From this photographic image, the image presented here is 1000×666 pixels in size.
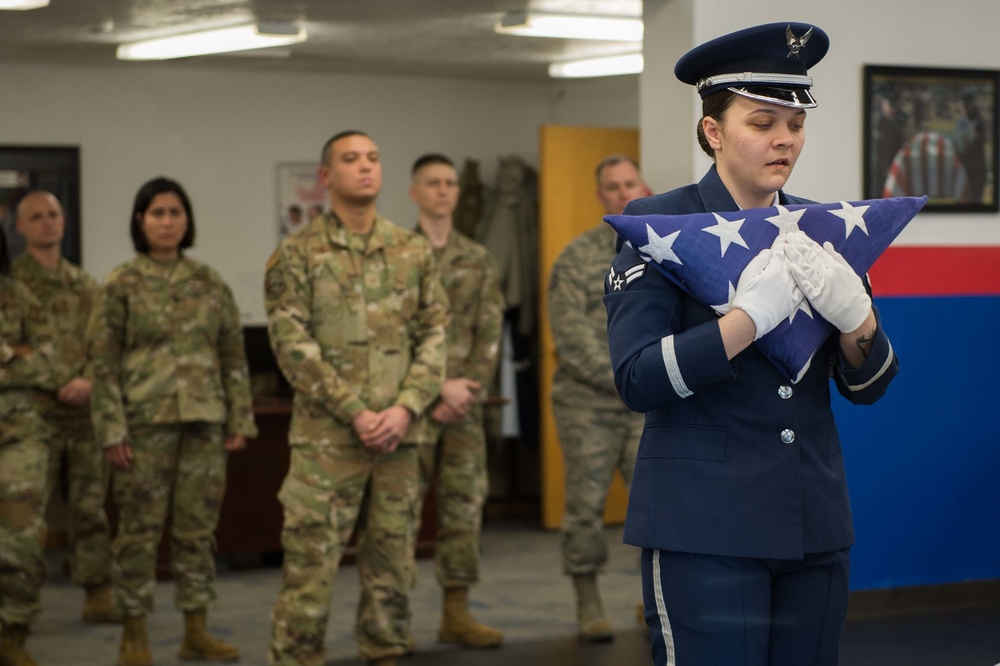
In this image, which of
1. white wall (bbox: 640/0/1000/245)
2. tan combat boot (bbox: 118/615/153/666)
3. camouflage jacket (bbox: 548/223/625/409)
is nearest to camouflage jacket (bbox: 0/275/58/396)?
tan combat boot (bbox: 118/615/153/666)

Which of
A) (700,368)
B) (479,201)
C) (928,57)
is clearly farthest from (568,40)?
(700,368)

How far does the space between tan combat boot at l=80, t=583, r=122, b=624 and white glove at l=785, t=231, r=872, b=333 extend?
406 centimetres

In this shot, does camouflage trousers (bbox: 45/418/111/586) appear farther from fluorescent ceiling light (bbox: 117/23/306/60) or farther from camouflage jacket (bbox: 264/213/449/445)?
fluorescent ceiling light (bbox: 117/23/306/60)

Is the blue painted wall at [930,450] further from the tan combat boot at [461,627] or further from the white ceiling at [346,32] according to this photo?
the white ceiling at [346,32]

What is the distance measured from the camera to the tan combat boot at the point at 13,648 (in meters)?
4.35

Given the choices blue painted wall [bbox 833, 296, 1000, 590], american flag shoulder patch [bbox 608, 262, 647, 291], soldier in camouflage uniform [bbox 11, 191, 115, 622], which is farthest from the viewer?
soldier in camouflage uniform [bbox 11, 191, 115, 622]

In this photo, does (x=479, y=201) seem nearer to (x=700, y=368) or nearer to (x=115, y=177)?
(x=115, y=177)

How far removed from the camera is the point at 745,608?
194cm

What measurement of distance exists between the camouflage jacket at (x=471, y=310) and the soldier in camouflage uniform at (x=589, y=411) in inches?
10.7

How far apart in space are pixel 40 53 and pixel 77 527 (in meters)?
3.15

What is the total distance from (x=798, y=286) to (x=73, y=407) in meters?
4.42

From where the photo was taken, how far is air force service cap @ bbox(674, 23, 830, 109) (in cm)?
201

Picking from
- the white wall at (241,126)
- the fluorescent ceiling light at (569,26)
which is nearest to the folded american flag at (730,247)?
the fluorescent ceiling light at (569,26)

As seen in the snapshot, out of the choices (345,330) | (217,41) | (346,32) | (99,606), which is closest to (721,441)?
(345,330)
